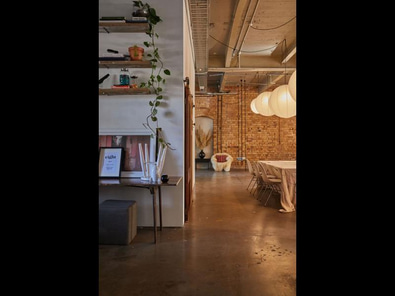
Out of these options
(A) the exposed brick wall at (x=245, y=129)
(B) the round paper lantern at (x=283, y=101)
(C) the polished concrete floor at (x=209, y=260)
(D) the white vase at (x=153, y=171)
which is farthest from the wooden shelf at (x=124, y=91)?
(A) the exposed brick wall at (x=245, y=129)

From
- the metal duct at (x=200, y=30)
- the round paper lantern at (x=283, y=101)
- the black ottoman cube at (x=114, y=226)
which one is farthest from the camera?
the round paper lantern at (x=283, y=101)

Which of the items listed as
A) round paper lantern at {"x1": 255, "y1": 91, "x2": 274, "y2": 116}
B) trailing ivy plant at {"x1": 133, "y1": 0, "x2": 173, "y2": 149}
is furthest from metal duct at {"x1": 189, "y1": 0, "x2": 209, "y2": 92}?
round paper lantern at {"x1": 255, "y1": 91, "x2": 274, "y2": 116}

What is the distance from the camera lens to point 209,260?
8.72 feet

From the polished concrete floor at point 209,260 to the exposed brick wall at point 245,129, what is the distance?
7.61 meters

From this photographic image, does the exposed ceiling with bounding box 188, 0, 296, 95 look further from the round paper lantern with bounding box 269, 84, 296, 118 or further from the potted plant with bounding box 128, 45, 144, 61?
the round paper lantern with bounding box 269, 84, 296, 118

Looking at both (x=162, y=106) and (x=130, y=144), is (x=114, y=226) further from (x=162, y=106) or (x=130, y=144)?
(x=162, y=106)

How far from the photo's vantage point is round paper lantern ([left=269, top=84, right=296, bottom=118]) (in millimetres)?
5016

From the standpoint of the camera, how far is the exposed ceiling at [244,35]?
5148mm

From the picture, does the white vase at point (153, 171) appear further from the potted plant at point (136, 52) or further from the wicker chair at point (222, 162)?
the wicker chair at point (222, 162)

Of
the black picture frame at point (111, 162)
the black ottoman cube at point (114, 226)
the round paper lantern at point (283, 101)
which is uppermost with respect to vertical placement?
the round paper lantern at point (283, 101)

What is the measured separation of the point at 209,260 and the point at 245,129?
972 centimetres

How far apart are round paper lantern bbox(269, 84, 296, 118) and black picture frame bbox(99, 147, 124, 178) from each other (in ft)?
9.73
